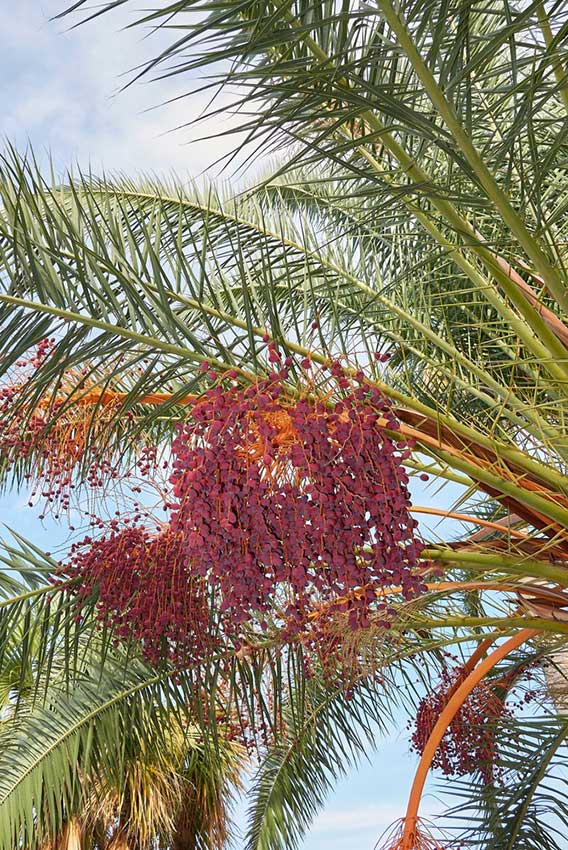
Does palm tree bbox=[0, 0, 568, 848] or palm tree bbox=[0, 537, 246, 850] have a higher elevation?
palm tree bbox=[0, 0, 568, 848]

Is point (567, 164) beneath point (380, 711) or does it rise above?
above

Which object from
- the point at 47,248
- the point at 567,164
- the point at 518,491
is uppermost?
the point at 567,164

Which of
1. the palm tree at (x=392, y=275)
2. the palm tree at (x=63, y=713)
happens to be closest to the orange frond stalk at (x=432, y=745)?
the palm tree at (x=392, y=275)

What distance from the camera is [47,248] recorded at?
2820mm

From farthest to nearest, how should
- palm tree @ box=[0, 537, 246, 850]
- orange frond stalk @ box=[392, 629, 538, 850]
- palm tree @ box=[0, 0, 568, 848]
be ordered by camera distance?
palm tree @ box=[0, 537, 246, 850]
orange frond stalk @ box=[392, 629, 538, 850]
palm tree @ box=[0, 0, 568, 848]

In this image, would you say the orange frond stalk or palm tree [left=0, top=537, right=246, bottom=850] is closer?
the orange frond stalk

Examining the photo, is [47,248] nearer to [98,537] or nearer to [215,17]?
[215,17]

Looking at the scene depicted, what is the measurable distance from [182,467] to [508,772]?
9.87 feet

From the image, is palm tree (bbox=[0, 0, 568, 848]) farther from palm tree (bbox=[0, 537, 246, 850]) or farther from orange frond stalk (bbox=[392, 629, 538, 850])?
palm tree (bbox=[0, 537, 246, 850])

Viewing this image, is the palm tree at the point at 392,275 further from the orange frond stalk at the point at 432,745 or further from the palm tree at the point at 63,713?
the palm tree at the point at 63,713

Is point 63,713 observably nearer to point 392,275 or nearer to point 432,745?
point 432,745

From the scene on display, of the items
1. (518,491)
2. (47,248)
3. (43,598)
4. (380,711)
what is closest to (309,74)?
(47,248)

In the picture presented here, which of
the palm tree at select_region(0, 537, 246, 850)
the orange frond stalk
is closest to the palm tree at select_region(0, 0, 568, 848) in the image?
the orange frond stalk

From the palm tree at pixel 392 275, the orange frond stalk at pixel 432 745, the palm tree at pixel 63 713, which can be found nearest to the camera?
the palm tree at pixel 392 275
